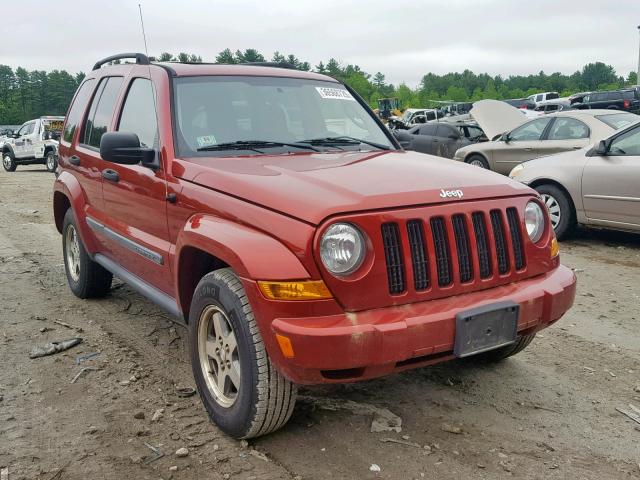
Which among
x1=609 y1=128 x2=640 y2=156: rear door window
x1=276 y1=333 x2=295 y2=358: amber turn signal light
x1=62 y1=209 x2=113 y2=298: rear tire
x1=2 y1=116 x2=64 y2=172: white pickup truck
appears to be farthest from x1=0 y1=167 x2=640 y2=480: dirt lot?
x1=2 y1=116 x2=64 y2=172: white pickup truck

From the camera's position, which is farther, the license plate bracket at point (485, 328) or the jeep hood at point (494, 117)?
the jeep hood at point (494, 117)

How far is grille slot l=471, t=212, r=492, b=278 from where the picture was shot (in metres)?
2.90

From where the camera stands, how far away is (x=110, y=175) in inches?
165

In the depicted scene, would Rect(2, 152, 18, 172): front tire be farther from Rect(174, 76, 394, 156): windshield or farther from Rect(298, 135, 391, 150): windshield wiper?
Rect(298, 135, 391, 150): windshield wiper

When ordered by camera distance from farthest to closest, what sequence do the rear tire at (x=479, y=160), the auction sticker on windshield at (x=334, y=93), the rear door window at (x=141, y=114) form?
1. the rear tire at (x=479, y=160)
2. the auction sticker on windshield at (x=334, y=93)
3. the rear door window at (x=141, y=114)

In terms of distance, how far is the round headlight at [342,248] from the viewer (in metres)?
2.57

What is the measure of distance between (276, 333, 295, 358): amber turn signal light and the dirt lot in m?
0.60

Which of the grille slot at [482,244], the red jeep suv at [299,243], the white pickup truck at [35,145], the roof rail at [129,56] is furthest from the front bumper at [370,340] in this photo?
the white pickup truck at [35,145]

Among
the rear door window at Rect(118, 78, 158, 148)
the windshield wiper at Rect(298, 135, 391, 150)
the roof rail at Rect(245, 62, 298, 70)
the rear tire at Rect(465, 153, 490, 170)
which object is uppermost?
the roof rail at Rect(245, 62, 298, 70)

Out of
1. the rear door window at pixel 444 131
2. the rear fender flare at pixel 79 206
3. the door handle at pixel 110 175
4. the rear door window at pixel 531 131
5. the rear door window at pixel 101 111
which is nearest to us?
the door handle at pixel 110 175

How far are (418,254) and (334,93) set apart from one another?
6.78ft

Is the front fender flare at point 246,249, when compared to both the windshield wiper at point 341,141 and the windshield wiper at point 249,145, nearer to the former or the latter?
the windshield wiper at point 249,145

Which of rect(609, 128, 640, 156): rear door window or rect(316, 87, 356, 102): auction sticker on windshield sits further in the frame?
rect(609, 128, 640, 156): rear door window

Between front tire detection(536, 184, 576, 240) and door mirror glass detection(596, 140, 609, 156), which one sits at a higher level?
door mirror glass detection(596, 140, 609, 156)
